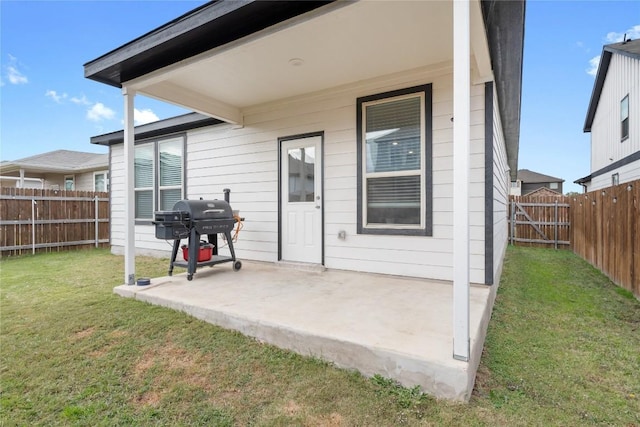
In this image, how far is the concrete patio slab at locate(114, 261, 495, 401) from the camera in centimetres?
191

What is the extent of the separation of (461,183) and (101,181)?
13697 millimetres

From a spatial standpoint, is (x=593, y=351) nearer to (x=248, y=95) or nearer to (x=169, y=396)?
(x=169, y=396)

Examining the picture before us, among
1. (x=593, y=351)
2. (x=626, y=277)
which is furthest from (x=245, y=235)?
(x=626, y=277)

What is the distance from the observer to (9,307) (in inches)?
137

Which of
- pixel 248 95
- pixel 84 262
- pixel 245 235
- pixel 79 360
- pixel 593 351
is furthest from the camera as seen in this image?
pixel 84 262

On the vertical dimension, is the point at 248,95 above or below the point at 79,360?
above

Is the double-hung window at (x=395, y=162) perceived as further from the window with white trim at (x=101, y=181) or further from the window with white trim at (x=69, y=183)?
the window with white trim at (x=69, y=183)

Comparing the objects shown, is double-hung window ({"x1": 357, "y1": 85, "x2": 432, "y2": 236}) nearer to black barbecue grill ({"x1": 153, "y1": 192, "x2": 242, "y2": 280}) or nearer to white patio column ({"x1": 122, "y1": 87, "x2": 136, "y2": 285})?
black barbecue grill ({"x1": 153, "y1": 192, "x2": 242, "y2": 280})

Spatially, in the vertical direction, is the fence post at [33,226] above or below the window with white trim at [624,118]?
below

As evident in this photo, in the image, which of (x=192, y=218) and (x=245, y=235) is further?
(x=245, y=235)

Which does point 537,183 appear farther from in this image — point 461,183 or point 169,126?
point 461,183

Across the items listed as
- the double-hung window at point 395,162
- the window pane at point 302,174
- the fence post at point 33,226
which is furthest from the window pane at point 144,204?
the double-hung window at point 395,162

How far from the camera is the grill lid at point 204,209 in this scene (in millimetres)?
4148

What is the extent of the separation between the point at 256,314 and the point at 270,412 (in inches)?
39.7
